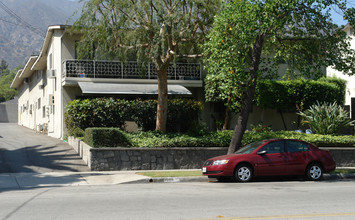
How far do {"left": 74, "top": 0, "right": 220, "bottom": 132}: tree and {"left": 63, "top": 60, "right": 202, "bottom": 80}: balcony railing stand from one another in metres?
3.61

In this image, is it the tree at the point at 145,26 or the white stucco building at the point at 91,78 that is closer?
the tree at the point at 145,26

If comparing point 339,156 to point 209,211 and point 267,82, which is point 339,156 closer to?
point 267,82

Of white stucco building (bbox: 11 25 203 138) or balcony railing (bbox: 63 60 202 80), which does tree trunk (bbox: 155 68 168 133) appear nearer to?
white stucco building (bbox: 11 25 203 138)

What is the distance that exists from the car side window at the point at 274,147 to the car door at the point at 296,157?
22cm

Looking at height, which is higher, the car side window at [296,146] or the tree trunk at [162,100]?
the tree trunk at [162,100]

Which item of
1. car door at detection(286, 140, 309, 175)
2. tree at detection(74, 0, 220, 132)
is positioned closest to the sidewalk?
car door at detection(286, 140, 309, 175)

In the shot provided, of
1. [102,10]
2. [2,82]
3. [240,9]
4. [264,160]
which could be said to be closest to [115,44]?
[102,10]

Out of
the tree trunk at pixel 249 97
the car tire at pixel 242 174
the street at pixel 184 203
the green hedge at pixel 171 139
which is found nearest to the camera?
the street at pixel 184 203

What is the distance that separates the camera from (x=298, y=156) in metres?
14.1

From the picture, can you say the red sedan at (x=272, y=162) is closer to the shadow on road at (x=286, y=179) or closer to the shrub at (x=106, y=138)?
the shadow on road at (x=286, y=179)

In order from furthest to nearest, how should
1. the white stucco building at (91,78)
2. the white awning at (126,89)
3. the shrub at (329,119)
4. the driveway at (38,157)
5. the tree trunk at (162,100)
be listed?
the white stucco building at (91,78), the white awning at (126,89), the shrub at (329,119), the tree trunk at (162,100), the driveway at (38,157)

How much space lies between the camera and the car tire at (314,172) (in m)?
14.2

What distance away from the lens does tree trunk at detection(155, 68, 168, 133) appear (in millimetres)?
18875

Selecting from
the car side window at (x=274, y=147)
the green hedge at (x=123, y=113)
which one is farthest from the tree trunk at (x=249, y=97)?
the green hedge at (x=123, y=113)
